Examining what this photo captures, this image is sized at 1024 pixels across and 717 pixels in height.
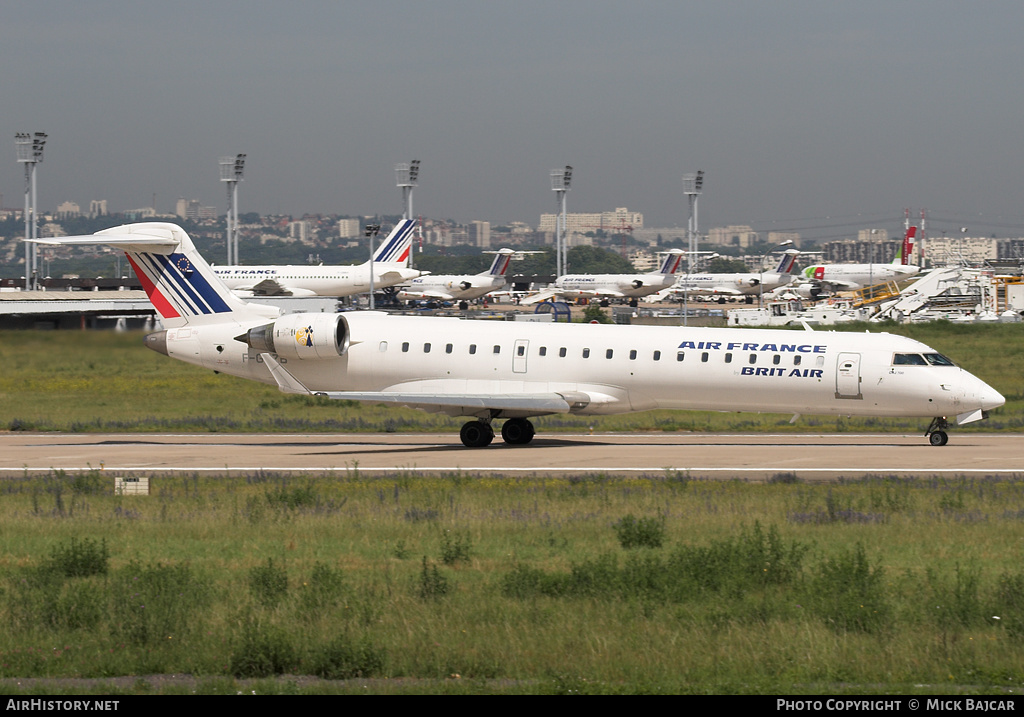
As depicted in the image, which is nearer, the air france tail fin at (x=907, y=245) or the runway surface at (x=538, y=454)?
the runway surface at (x=538, y=454)

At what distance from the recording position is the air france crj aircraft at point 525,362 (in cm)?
2880

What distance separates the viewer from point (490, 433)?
101ft

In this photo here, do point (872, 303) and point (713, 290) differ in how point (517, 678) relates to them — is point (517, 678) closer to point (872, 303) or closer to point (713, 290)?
point (872, 303)

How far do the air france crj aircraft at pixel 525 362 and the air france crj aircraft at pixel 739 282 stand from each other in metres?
109

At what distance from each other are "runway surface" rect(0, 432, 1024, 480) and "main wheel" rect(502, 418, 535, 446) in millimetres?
313

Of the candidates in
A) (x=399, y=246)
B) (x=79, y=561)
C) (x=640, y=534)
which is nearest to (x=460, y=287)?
(x=399, y=246)

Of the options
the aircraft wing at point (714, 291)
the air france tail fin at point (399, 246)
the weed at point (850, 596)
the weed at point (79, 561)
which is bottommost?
the weed at point (79, 561)

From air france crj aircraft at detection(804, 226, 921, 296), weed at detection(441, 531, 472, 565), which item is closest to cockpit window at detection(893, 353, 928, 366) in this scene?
weed at detection(441, 531, 472, 565)

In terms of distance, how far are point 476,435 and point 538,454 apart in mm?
2400

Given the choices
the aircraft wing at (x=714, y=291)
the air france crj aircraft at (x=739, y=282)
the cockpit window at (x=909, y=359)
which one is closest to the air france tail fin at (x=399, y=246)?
the air france crj aircraft at (x=739, y=282)

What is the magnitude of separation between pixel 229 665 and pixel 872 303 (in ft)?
341

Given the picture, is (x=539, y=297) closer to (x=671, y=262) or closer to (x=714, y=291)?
(x=671, y=262)

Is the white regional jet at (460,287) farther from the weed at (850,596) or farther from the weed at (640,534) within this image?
the weed at (850,596)

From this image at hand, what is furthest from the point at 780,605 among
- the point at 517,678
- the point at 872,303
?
the point at 872,303
